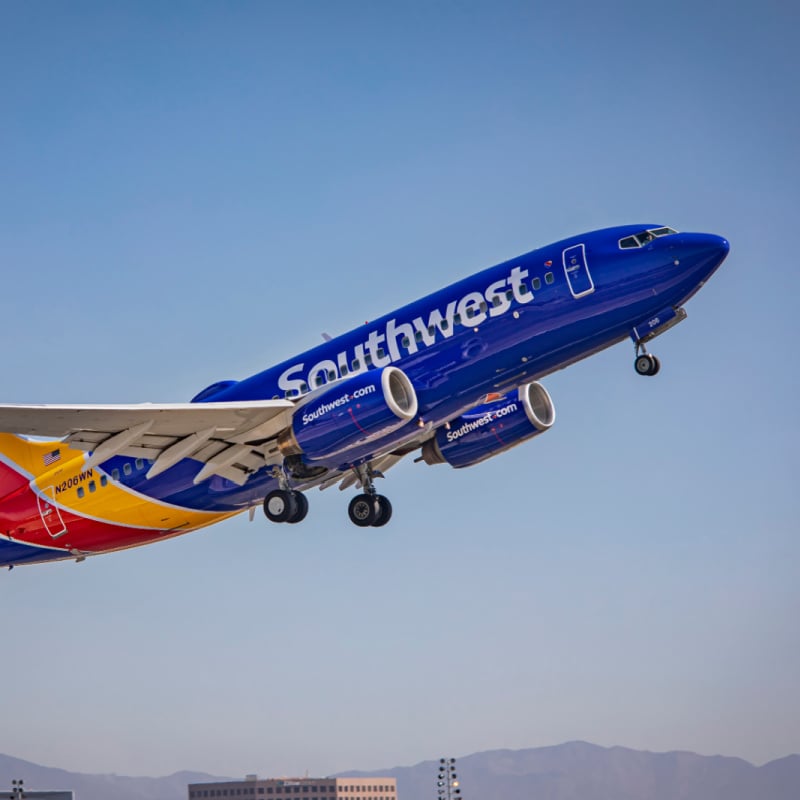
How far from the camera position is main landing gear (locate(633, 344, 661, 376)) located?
34.2 m

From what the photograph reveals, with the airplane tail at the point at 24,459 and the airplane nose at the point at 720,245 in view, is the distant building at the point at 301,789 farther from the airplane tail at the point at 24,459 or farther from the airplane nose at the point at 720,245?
the airplane nose at the point at 720,245

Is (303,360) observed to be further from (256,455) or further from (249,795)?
(249,795)

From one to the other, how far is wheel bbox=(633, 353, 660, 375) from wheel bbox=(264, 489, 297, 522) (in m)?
9.92

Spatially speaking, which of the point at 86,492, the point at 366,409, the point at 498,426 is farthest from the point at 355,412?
the point at 86,492

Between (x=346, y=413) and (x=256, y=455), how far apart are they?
4.44m

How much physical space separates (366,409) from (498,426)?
6.75 meters

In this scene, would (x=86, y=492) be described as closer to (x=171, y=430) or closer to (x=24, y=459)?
(x=24, y=459)

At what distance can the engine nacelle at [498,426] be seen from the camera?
1531 inches

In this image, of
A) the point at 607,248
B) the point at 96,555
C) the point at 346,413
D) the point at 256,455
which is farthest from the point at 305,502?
the point at 607,248

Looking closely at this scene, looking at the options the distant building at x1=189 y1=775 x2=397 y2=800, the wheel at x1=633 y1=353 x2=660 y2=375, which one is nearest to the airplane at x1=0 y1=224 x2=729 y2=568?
the wheel at x1=633 y1=353 x2=660 y2=375

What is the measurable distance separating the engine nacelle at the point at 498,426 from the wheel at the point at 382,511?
230 centimetres

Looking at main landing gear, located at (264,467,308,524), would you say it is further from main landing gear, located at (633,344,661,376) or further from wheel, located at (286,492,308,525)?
main landing gear, located at (633,344,661,376)

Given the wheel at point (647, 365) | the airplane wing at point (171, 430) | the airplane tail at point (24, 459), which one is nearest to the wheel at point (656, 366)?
the wheel at point (647, 365)

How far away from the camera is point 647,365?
34.3m
